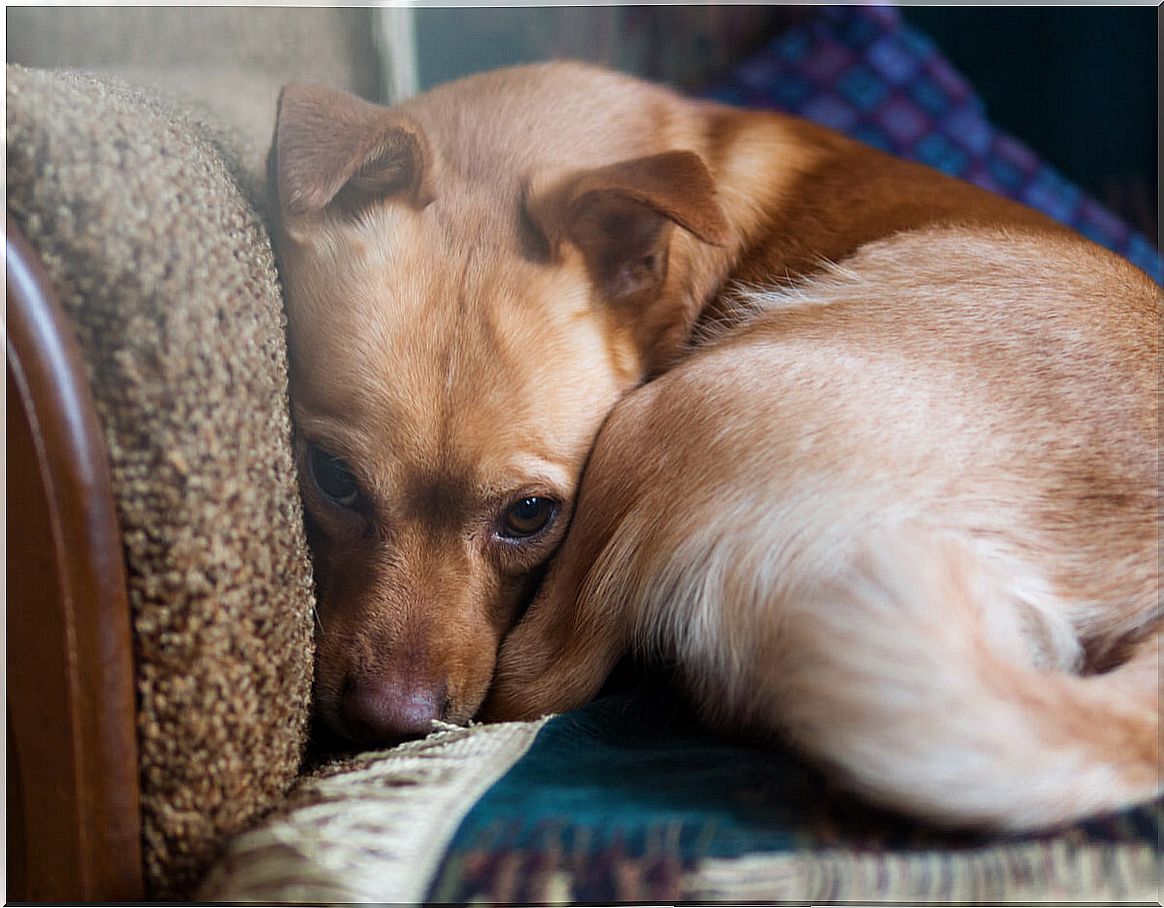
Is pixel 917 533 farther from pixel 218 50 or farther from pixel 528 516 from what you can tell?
pixel 218 50

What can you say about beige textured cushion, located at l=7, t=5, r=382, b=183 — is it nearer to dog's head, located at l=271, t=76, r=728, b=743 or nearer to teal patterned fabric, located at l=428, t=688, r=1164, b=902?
dog's head, located at l=271, t=76, r=728, b=743

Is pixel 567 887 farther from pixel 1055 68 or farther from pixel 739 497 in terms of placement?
pixel 1055 68

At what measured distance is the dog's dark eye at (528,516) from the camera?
1133 millimetres

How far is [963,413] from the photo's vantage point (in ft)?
3.26

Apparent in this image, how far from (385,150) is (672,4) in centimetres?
98

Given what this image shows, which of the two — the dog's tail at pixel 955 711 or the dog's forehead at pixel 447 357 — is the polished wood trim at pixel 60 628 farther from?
the dog's tail at pixel 955 711

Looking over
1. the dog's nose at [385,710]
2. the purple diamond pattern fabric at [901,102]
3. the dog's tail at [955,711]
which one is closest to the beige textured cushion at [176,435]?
the dog's nose at [385,710]

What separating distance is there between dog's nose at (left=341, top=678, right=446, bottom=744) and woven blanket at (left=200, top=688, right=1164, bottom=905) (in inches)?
6.1

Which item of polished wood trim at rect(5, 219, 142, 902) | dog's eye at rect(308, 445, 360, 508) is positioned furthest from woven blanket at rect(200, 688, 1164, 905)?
dog's eye at rect(308, 445, 360, 508)

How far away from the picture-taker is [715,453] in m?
1.01

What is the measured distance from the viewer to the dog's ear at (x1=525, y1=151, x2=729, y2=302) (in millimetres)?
1094

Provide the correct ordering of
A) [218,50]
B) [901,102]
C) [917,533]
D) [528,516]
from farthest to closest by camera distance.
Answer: [901,102]
[218,50]
[528,516]
[917,533]

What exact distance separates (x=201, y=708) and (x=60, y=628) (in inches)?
5.2

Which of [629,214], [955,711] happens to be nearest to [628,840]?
[955,711]
